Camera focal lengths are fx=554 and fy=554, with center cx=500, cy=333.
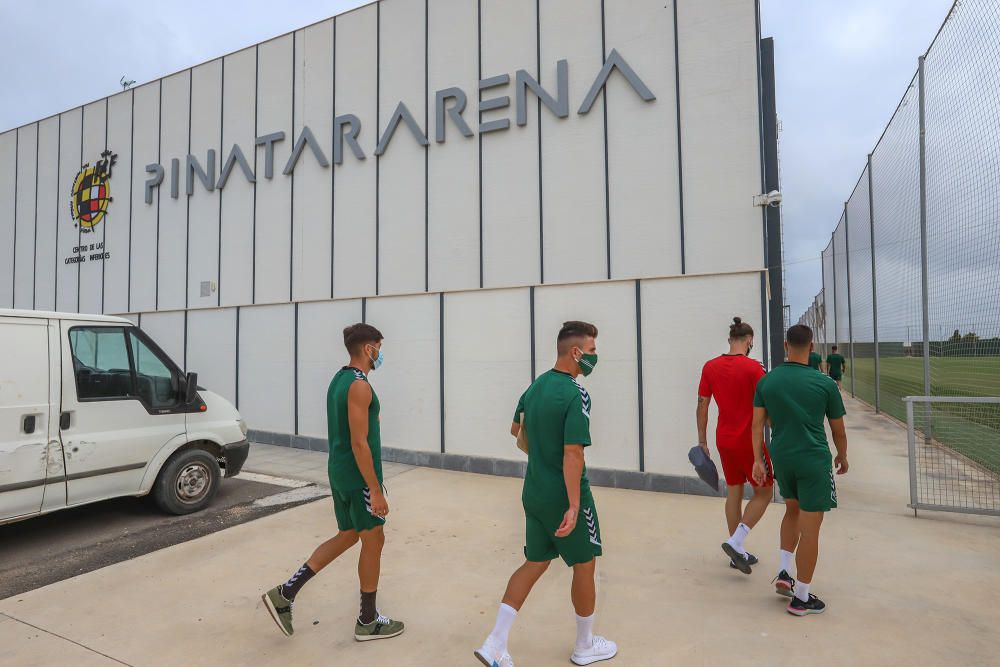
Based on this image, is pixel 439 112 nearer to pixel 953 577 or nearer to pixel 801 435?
pixel 801 435

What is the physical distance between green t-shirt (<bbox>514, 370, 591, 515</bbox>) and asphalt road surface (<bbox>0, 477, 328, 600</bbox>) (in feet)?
12.3

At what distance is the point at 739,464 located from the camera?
13.3 feet

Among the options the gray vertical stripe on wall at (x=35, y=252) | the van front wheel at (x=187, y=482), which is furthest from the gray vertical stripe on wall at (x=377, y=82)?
the gray vertical stripe on wall at (x=35, y=252)

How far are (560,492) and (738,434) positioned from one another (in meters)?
2.02

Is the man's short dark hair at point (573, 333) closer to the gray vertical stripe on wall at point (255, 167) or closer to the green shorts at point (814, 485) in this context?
the green shorts at point (814, 485)

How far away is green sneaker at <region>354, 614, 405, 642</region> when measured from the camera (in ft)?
10.1

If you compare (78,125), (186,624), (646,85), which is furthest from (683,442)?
(78,125)

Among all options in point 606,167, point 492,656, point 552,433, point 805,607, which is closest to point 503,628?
point 492,656

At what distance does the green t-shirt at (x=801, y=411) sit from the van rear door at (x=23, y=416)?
5526 mm

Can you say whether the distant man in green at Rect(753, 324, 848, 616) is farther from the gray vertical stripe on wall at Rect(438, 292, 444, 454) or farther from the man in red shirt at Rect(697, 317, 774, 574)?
the gray vertical stripe on wall at Rect(438, 292, 444, 454)

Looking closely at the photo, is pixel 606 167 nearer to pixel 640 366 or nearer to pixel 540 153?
pixel 540 153

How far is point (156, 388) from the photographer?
5.39 metres

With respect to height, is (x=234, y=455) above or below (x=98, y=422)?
below

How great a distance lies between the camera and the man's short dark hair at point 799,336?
3.47m
